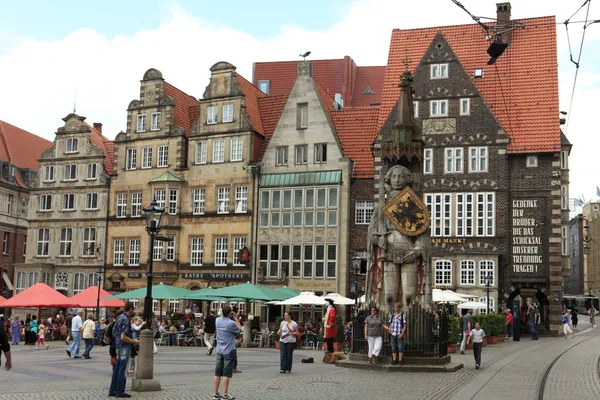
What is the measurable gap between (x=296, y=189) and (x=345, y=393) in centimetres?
3018

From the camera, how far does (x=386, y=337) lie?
2092 cm

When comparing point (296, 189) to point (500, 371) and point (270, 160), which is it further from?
point (500, 371)

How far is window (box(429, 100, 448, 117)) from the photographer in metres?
43.2

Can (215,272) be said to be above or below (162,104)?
below

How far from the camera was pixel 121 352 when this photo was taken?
1440 cm

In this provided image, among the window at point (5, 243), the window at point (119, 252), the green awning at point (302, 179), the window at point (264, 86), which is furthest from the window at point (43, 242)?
the window at point (264, 86)

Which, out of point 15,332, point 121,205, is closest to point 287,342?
point 15,332

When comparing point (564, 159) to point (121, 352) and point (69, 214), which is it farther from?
point (121, 352)

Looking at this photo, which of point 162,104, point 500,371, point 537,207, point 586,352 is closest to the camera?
point 500,371

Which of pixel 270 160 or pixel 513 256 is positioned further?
pixel 270 160

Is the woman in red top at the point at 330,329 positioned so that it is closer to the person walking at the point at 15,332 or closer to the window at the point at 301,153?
the person walking at the point at 15,332

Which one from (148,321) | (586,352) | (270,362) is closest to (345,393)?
(148,321)

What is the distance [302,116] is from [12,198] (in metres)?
25.8

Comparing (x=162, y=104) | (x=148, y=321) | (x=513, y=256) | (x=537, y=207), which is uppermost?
(x=162, y=104)
